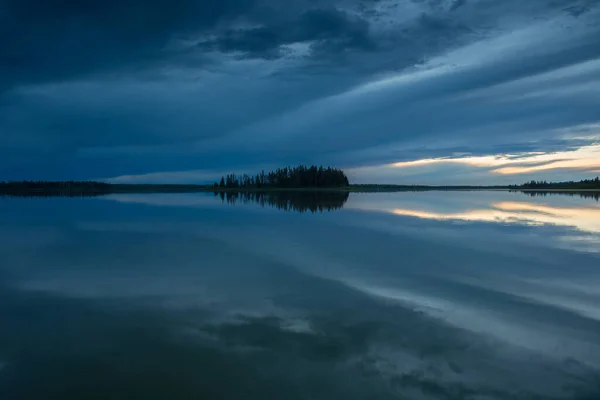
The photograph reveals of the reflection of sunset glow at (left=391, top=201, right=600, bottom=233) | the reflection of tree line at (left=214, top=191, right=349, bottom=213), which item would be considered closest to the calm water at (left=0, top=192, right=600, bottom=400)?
the reflection of sunset glow at (left=391, top=201, right=600, bottom=233)

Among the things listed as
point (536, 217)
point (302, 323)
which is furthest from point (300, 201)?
point (302, 323)

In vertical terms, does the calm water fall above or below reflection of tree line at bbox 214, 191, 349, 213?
below

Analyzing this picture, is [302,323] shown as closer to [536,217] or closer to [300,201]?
[536,217]

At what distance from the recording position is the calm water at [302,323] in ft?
20.0

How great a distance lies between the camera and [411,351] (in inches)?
282

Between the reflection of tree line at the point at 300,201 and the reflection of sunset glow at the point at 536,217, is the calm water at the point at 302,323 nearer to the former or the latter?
the reflection of sunset glow at the point at 536,217

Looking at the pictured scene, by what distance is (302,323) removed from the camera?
28.1ft

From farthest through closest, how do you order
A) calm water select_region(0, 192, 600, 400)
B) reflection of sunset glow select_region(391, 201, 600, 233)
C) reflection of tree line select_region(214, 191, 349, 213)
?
1. reflection of tree line select_region(214, 191, 349, 213)
2. reflection of sunset glow select_region(391, 201, 600, 233)
3. calm water select_region(0, 192, 600, 400)

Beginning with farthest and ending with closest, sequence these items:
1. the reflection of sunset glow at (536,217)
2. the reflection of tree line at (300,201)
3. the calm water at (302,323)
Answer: the reflection of tree line at (300,201), the reflection of sunset glow at (536,217), the calm water at (302,323)

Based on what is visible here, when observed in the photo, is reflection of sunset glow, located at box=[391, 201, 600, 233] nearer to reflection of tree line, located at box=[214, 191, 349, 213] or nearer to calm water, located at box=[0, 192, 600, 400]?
calm water, located at box=[0, 192, 600, 400]

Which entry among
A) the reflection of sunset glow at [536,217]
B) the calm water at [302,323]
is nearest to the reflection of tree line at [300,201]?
the reflection of sunset glow at [536,217]

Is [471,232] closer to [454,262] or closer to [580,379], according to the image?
[454,262]

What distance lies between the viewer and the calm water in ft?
20.0

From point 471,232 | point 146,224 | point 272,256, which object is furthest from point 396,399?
point 146,224
